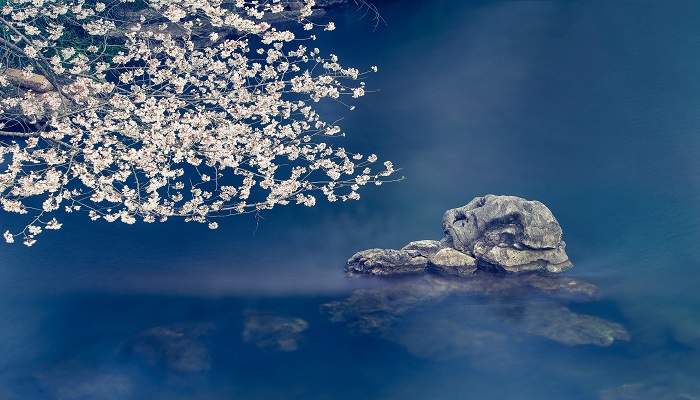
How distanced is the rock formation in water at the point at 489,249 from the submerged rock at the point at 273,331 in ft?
6.28

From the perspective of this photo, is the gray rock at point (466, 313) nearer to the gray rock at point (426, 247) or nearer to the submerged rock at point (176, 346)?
the gray rock at point (426, 247)

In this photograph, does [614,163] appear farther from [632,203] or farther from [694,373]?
[694,373]

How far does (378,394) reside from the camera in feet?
43.0

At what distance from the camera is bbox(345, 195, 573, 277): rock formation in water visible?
1502 cm

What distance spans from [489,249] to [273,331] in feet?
15.9

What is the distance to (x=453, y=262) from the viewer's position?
15211 millimetres

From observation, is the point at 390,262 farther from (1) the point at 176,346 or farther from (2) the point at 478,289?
(1) the point at 176,346

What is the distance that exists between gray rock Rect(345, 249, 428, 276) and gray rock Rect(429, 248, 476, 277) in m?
0.32

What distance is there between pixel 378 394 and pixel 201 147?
5483 mm

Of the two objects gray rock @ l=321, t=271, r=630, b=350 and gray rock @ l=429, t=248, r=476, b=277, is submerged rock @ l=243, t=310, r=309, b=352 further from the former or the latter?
gray rock @ l=429, t=248, r=476, b=277

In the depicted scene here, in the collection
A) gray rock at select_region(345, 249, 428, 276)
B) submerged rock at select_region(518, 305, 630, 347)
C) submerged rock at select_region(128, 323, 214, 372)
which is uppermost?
gray rock at select_region(345, 249, 428, 276)

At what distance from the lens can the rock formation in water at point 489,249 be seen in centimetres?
1502

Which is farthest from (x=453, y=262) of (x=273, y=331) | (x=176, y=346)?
(x=176, y=346)

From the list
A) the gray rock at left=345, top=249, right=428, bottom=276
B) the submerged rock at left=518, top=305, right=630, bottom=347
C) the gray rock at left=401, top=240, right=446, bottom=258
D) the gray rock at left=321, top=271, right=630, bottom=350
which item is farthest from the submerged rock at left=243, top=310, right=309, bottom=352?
the submerged rock at left=518, top=305, right=630, bottom=347
